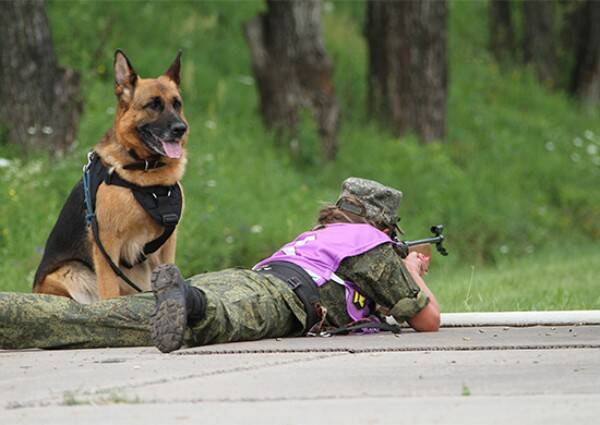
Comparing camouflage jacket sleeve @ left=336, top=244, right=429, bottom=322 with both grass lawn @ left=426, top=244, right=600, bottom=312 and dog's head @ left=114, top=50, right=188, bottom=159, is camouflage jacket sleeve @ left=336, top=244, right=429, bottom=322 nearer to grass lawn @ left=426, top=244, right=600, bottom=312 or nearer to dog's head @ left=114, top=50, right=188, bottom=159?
dog's head @ left=114, top=50, right=188, bottom=159

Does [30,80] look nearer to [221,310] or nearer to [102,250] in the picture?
[102,250]

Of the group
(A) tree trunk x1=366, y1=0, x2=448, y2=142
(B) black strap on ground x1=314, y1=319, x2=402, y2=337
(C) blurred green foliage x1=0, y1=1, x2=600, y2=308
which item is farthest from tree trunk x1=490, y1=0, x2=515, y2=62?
(B) black strap on ground x1=314, y1=319, x2=402, y2=337

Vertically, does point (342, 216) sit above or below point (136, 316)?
above

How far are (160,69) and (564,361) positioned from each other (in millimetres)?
10808

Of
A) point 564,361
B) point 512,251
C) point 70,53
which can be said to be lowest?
point 512,251

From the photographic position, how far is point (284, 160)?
50.1 ft

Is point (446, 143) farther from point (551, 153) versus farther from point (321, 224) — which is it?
point (321, 224)

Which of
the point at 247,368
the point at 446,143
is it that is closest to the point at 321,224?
the point at 247,368

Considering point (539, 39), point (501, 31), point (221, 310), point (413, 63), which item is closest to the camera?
point (221, 310)

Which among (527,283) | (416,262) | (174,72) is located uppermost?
(174,72)

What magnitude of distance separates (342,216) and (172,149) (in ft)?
3.64

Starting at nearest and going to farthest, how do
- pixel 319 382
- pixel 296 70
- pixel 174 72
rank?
pixel 319 382 < pixel 174 72 < pixel 296 70

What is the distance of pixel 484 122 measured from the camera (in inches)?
753

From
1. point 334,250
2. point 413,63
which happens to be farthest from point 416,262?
point 413,63
